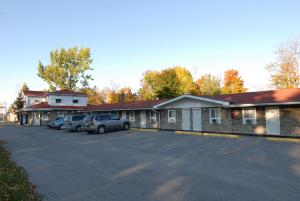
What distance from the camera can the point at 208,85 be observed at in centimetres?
6406

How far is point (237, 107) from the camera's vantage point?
2142 centimetres

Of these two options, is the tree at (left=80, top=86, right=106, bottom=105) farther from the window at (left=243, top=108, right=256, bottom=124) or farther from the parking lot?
the parking lot

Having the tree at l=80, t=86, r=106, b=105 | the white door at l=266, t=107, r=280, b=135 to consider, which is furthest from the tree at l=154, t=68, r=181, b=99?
the white door at l=266, t=107, r=280, b=135

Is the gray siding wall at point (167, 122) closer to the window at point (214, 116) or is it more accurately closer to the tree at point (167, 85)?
the window at point (214, 116)

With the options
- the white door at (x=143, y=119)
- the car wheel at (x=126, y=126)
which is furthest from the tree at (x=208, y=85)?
the car wheel at (x=126, y=126)

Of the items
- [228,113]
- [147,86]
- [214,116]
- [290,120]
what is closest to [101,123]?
[214,116]

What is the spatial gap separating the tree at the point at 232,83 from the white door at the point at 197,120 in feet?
141

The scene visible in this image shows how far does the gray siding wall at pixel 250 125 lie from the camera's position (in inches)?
780

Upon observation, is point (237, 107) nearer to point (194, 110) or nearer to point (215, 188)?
point (194, 110)

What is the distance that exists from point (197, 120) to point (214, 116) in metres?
1.88

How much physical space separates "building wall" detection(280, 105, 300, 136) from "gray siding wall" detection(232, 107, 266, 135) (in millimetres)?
1375

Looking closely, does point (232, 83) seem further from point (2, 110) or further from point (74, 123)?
point (2, 110)

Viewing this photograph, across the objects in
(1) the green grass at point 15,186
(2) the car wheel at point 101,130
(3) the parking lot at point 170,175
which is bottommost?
(3) the parking lot at point 170,175

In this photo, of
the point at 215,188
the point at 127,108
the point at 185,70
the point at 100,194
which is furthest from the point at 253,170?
the point at 185,70
